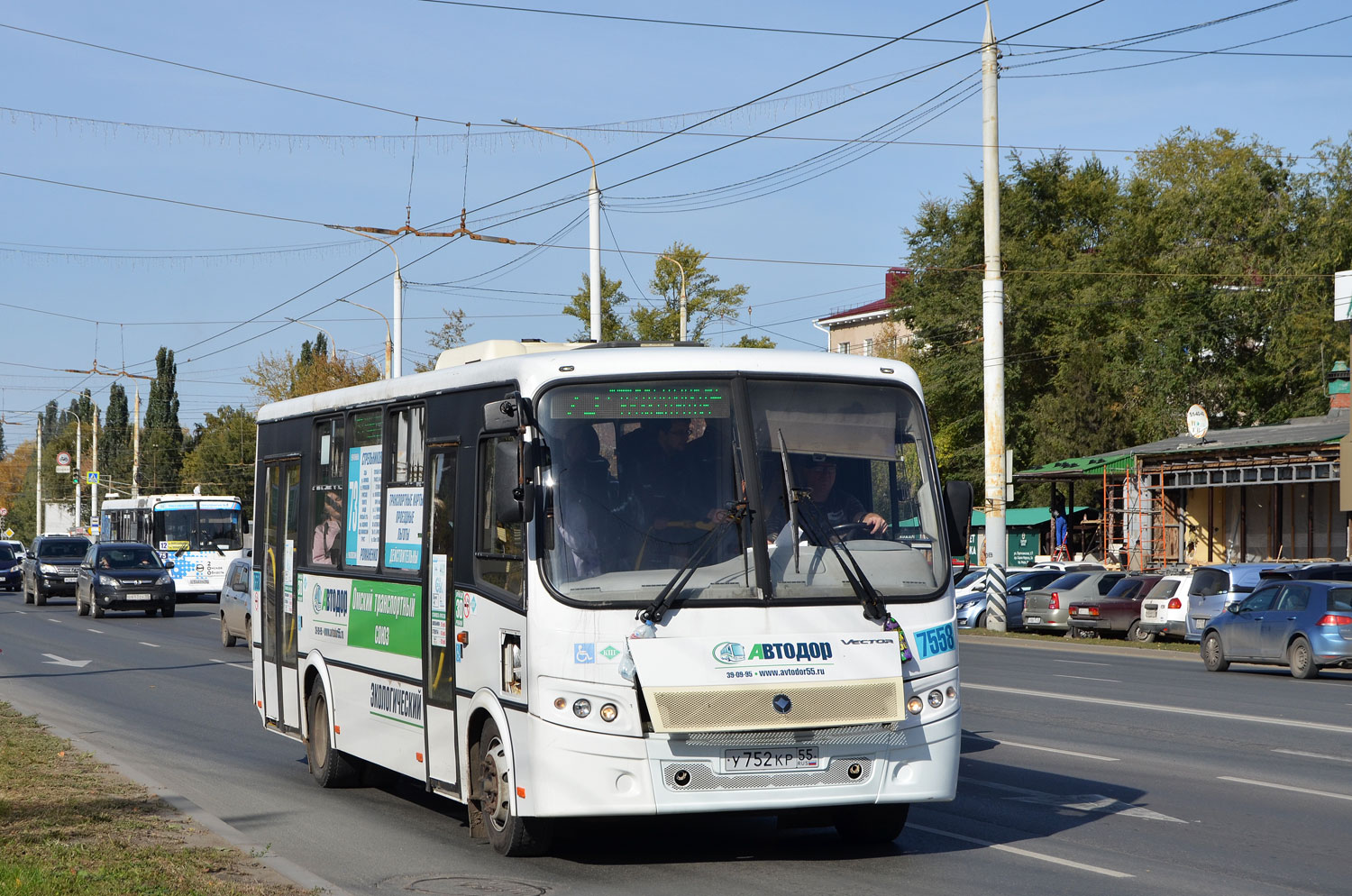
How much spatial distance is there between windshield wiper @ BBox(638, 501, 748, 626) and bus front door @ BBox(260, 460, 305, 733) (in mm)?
5031

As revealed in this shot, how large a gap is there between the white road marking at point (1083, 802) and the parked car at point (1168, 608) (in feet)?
69.7

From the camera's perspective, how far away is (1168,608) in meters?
32.1

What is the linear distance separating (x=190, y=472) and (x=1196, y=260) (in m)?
64.1

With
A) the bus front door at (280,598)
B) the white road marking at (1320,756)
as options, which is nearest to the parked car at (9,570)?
the bus front door at (280,598)

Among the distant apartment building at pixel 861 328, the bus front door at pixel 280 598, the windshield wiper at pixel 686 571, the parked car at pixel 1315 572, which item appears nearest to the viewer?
the windshield wiper at pixel 686 571

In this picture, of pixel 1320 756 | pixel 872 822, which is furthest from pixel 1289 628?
pixel 872 822

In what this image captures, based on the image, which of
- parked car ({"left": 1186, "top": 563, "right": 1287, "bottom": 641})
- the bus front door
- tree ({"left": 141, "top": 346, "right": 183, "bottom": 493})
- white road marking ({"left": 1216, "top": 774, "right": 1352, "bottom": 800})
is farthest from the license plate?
tree ({"left": 141, "top": 346, "right": 183, "bottom": 493})

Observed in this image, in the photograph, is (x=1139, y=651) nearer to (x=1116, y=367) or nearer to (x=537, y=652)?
(x=537, y=652)

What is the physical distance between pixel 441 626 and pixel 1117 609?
27.1 meters

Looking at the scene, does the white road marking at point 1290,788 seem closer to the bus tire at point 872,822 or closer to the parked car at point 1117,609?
the bus tire at point 872,822

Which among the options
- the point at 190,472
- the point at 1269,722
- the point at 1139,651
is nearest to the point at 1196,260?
the point at 1139,651

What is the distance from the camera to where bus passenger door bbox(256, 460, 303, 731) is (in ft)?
41.7

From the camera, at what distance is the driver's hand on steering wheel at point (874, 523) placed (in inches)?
356

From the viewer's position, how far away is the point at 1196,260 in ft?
207
